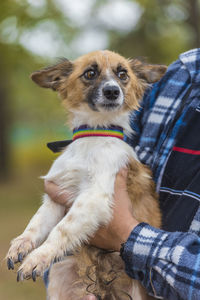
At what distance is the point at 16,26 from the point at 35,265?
8.77 metres

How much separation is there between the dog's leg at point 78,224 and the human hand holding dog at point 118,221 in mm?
44

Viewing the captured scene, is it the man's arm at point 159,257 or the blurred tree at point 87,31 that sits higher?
the blurred tree at point 87,31

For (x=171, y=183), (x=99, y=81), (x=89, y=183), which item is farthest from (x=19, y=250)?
(x=99, y=81)

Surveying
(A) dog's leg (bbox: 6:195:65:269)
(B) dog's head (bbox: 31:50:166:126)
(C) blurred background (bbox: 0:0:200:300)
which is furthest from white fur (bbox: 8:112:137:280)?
(C) blurred background (bbox: 0:0:200:300)

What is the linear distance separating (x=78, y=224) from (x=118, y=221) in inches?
10.3

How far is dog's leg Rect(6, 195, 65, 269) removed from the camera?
2.36m

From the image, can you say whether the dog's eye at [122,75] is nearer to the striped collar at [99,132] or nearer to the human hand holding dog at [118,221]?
the striped collar at [99,132]

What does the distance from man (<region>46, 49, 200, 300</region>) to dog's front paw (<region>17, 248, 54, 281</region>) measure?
0.28 m

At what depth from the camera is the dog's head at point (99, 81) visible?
2785 mm

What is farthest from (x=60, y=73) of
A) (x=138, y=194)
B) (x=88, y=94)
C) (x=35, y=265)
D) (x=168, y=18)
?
(x=168, y=18)

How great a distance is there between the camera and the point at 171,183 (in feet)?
7.70

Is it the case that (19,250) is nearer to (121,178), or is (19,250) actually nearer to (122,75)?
(121,178)

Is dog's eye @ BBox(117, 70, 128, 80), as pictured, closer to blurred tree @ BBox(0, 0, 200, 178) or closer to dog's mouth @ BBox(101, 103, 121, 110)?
dog's mouth @ BBox(101, 103, 121, 110)

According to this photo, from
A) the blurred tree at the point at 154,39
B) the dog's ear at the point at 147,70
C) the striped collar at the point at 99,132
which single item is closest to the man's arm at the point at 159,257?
the striped collar at the point at 99,132
